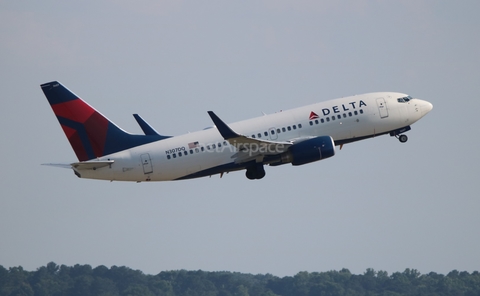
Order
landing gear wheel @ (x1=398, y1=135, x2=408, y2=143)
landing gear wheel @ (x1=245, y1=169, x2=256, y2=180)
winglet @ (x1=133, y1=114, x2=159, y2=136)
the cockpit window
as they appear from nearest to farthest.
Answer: landing gear wheel @ (x1=245, y1=169, x2=256, y2=180) → the cockpit window → winglet @ (x1=133, y1=114, x2=159, y2=136) → landing gear wheel @ (x1=398, y1=135, x2=408, y2=143)

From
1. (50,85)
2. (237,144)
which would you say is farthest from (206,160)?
(50,85)

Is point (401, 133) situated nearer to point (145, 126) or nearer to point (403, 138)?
point (403, 138)

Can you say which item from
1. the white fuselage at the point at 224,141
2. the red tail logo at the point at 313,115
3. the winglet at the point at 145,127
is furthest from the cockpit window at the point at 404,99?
the winglet at the point at 145,127

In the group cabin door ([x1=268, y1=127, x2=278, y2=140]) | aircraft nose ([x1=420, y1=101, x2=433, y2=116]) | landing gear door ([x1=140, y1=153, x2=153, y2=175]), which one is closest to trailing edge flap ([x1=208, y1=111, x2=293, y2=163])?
cabin door ([x1=268, y1=127, x2=278, y2=140])

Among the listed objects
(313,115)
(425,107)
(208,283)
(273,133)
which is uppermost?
(425,107)

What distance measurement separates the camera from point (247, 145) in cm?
8212

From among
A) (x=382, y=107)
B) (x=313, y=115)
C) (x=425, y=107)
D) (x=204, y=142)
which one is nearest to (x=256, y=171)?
(x=204, y=142)

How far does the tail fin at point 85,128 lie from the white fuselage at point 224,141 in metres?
0.89

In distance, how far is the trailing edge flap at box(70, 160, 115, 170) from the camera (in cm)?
8081

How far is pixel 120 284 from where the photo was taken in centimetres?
14412

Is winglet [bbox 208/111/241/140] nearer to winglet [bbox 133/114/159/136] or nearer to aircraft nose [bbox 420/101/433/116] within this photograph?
winglet [bbox 133/114/159/136]

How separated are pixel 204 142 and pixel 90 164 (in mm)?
9438

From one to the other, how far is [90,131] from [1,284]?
65.6 m

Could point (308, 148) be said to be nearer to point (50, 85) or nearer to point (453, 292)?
point (50, 85)
